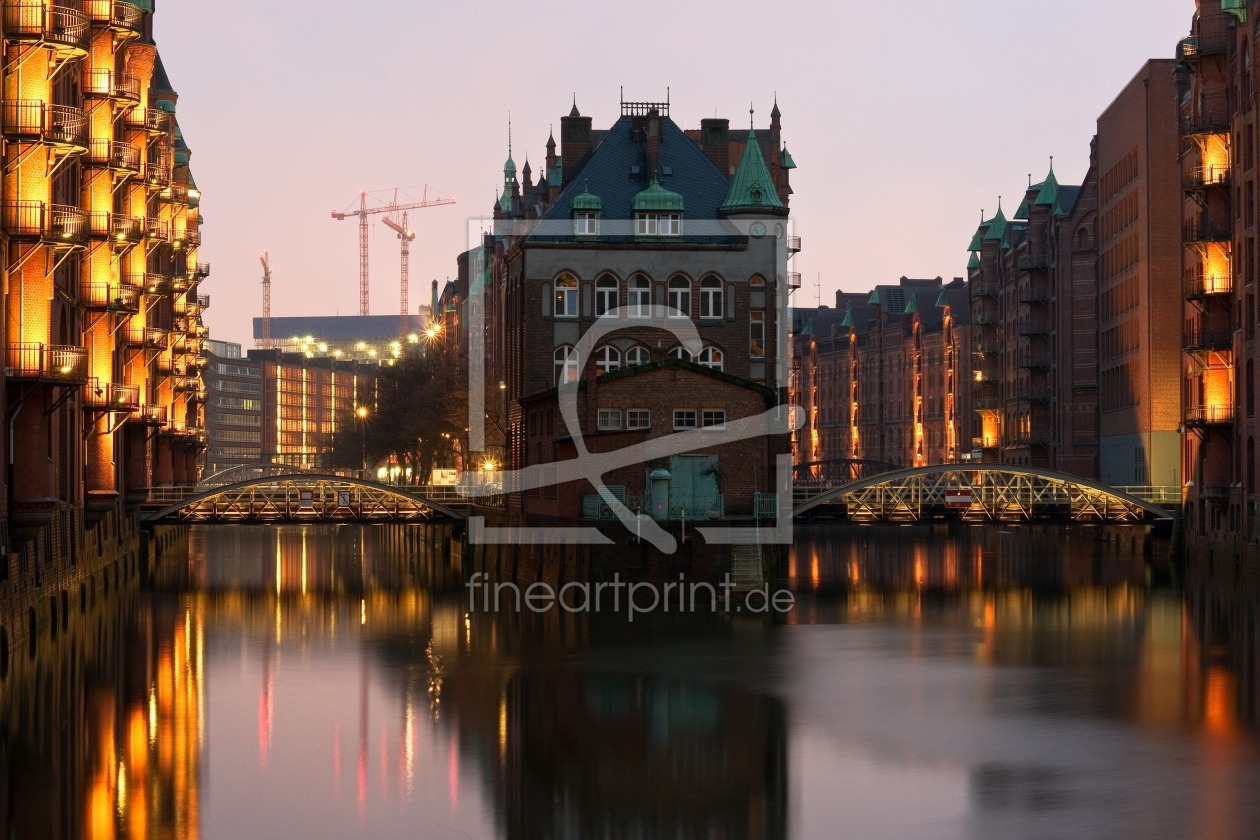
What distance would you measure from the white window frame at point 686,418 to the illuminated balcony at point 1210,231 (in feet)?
89.4

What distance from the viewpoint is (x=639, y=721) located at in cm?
3650

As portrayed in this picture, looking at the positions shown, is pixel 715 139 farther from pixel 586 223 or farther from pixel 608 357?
pixel 608 357

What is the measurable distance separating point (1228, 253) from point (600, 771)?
56.1 meters

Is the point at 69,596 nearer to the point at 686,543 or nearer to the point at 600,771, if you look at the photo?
the point at 686,543

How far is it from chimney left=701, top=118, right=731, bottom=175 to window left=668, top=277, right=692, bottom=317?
1033cm

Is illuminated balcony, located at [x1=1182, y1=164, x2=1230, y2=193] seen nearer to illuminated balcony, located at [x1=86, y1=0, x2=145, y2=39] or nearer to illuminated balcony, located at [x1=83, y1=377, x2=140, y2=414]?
illuminated balcony, located at [x1=86, y1=0, x2=145, y2=39]

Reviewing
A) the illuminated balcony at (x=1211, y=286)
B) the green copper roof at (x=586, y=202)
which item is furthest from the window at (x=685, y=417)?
the illuminated balcony at (x=1211, y=286)

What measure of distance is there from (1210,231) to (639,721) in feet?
167

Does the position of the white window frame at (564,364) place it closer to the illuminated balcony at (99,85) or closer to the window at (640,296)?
the window at (640,296)

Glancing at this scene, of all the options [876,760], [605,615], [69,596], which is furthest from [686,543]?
[876,760]

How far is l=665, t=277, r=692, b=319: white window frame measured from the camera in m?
80.4

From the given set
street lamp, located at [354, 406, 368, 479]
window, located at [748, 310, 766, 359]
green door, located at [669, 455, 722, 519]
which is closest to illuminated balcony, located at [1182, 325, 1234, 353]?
window, located at [748, 310, 766, 359]

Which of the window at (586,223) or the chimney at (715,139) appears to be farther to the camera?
the chimney at (715,139)

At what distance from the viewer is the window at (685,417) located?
210ft
